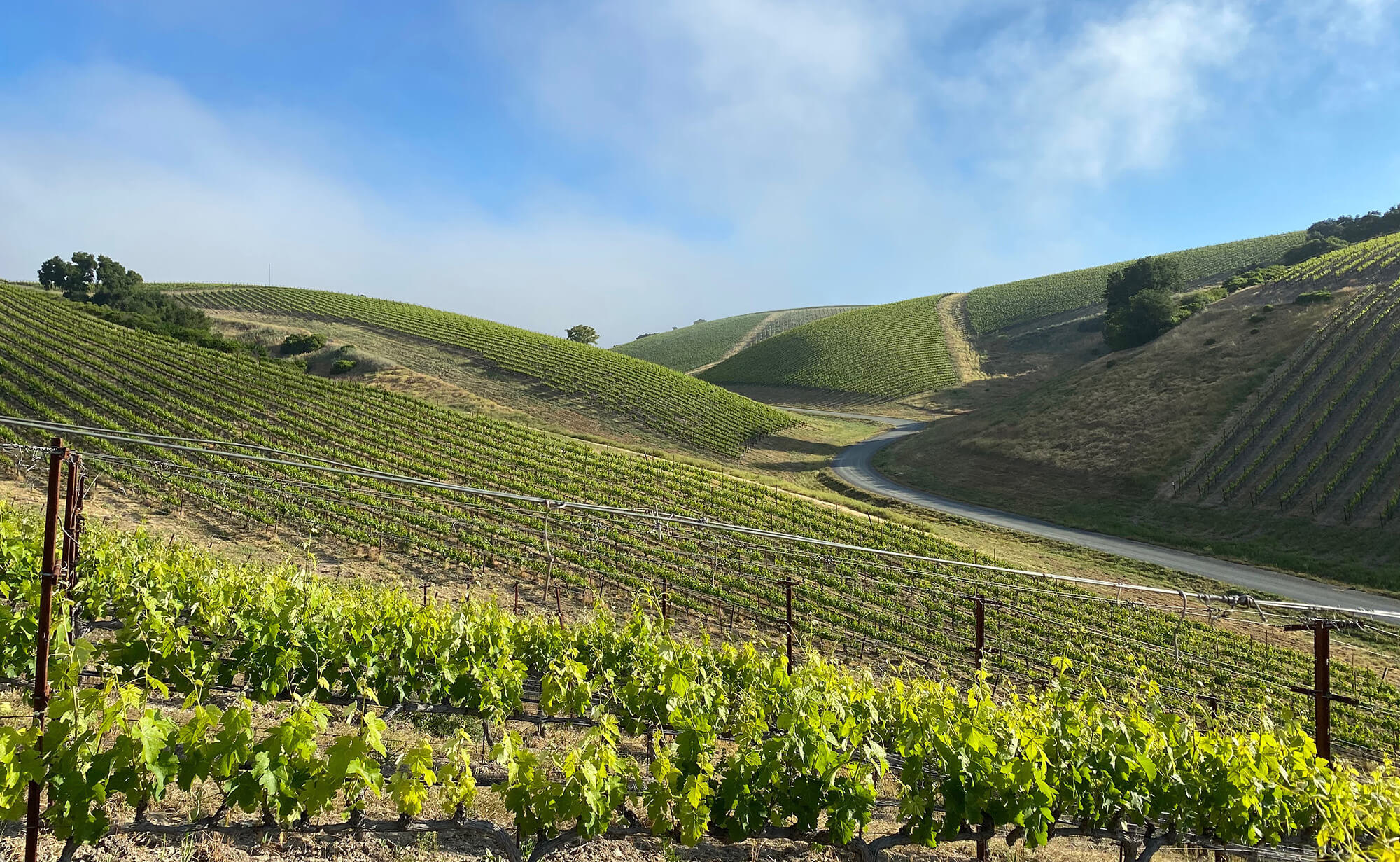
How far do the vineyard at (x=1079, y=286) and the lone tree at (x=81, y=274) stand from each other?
95.0 meters

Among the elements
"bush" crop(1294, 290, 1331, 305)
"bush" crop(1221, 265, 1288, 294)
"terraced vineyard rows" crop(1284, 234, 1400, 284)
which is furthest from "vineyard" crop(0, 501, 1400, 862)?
"bush" crop(1221, 265, 1288, 294)

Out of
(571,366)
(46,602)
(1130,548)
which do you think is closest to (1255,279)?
(1130,548)

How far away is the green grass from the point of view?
129m

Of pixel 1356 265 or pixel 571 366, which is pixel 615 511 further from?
pixel 1356 265

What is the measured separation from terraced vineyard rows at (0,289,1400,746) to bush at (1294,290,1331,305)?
42.1 metres

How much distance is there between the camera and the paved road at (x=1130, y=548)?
21.5m

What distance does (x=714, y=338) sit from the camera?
152 m

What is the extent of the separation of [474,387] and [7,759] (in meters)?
50.6

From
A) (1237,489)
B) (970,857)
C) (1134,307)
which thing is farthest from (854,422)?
(970,857)

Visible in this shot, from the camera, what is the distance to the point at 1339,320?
44719mm

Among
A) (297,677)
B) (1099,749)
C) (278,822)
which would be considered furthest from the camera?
(297,677)

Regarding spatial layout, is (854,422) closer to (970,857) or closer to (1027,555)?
(1027,555)

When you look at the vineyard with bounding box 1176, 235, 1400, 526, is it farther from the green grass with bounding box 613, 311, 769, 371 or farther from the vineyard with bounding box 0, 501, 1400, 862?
Answer: the green grass with bounding box 613, 311, 769, 371

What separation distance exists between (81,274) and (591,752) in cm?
9217
